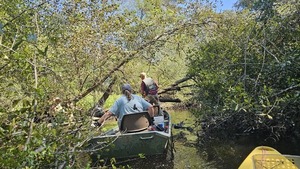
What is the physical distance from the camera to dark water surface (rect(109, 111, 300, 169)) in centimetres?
757

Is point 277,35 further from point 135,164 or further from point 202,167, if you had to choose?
point 135,164

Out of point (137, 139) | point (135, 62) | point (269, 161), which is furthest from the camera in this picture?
point (135, 62)

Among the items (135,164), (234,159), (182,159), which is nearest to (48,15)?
(135,164)

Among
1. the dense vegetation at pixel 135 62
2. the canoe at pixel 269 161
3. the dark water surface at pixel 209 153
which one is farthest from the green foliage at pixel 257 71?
the canoe at pixel 269 161

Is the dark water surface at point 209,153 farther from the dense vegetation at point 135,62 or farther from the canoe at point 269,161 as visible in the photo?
the canoe at point 269,161

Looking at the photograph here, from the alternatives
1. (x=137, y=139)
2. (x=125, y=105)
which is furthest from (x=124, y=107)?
(x=137, y=139)

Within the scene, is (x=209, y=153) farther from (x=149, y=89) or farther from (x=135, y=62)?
(x=135, y=62)

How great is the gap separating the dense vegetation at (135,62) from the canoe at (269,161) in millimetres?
663

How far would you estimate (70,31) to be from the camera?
8.64 metres

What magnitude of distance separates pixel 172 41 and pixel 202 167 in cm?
561

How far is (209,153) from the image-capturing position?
8734 mm

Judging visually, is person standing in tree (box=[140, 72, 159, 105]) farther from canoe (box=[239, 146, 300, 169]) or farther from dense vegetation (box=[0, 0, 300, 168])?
canoe (box=[239, 146, 300, 169])

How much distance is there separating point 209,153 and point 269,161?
12.3ft

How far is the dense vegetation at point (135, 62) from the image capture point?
325cm
